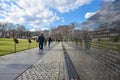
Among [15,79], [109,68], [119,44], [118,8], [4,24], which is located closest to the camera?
[119,44]

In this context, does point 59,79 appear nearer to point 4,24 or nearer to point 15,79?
point 15,79

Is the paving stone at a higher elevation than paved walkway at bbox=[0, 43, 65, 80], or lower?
lower

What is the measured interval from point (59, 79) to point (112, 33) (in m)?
6.67

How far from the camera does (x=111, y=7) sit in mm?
2721

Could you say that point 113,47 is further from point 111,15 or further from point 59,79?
point 59,79

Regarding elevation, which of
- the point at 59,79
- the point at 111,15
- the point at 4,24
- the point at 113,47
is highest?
the point at 4,24

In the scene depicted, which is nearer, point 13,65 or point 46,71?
point 46,71

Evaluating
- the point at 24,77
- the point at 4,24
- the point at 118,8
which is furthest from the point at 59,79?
the point at 4,24

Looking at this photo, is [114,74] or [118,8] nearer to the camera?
[118,8]

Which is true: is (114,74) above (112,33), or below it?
below

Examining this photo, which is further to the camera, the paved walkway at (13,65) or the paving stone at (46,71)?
the paved walkway at (13,65)

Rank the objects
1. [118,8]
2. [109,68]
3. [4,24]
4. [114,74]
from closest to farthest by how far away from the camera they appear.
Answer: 1. [118,8]
2. [114,74]
3. [109,68]
4. [4,24]

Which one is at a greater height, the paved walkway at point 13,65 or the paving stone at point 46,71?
the paved walkway at point 13,65

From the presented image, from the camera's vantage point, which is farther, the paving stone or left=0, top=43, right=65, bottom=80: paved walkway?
left=0, top=43, right=65, bottom=80: paved walkway
